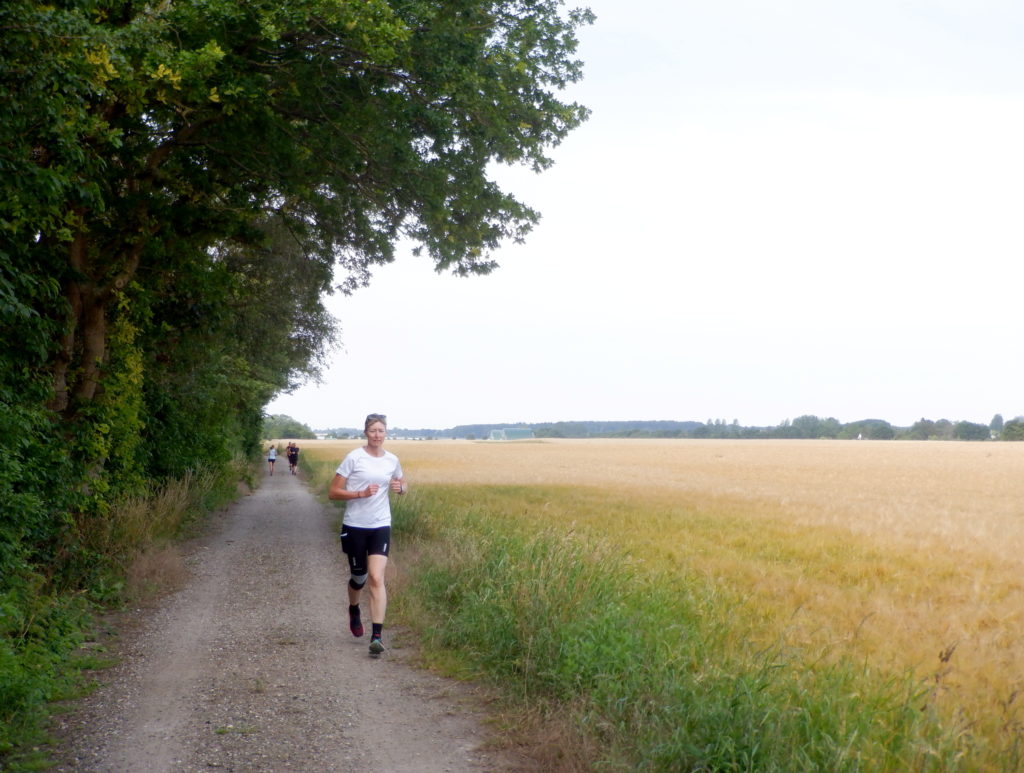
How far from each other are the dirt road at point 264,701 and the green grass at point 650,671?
0.57m

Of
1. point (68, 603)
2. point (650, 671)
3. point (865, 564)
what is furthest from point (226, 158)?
point (865, 564)

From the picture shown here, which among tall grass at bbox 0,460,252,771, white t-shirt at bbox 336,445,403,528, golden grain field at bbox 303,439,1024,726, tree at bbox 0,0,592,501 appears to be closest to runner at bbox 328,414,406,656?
white t-shirt at bbox 336,445,403,528

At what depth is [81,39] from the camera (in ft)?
18.2

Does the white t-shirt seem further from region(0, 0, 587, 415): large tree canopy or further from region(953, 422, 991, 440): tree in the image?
region(953, 422, 991, 440): tree

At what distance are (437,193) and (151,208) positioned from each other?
3.93 metres

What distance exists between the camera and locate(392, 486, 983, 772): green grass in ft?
14.1

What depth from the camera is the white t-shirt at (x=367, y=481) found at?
7.03 metres

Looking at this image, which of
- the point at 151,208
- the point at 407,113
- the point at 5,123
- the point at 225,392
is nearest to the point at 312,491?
the point at 225,392

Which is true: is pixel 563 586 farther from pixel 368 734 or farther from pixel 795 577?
pixel 795 577

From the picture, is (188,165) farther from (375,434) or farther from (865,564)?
(865,564)

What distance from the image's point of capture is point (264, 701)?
5.91 m

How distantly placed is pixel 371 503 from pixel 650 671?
9.37ft

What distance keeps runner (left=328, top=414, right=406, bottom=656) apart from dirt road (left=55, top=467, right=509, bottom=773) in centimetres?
61

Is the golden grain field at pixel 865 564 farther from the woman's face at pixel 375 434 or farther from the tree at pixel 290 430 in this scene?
the tree at pixel 290 430
